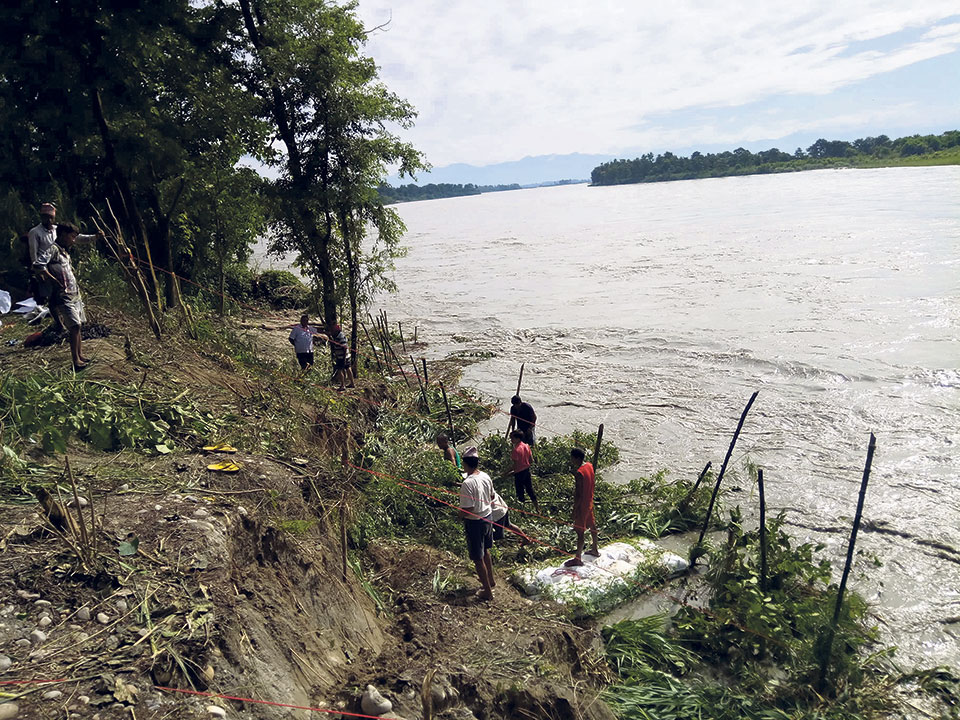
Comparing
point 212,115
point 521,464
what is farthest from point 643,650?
point 212,115

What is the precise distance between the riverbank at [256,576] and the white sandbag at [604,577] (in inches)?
9.2

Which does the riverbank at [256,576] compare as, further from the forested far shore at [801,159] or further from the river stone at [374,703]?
the forested far shore at [801,159]

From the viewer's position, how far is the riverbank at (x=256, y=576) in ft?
12.4

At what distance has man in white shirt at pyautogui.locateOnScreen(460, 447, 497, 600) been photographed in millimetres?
6199

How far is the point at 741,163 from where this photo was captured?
110m

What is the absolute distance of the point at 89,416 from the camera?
603 cm

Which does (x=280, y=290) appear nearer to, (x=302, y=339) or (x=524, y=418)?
(x=302, y=339)

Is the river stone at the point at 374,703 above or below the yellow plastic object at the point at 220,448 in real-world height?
below

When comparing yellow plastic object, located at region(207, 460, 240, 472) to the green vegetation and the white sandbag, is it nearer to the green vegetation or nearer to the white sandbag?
the white sandbag

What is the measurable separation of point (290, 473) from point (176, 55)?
35.2 feet

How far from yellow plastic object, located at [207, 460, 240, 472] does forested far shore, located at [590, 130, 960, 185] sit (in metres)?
84.7

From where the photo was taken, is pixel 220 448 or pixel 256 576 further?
pixel 220 448

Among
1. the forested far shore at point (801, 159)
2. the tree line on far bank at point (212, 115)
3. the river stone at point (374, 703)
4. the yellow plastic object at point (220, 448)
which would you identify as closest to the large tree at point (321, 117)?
the tree line on far bank at point (212, 115)

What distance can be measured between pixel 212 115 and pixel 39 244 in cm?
714
